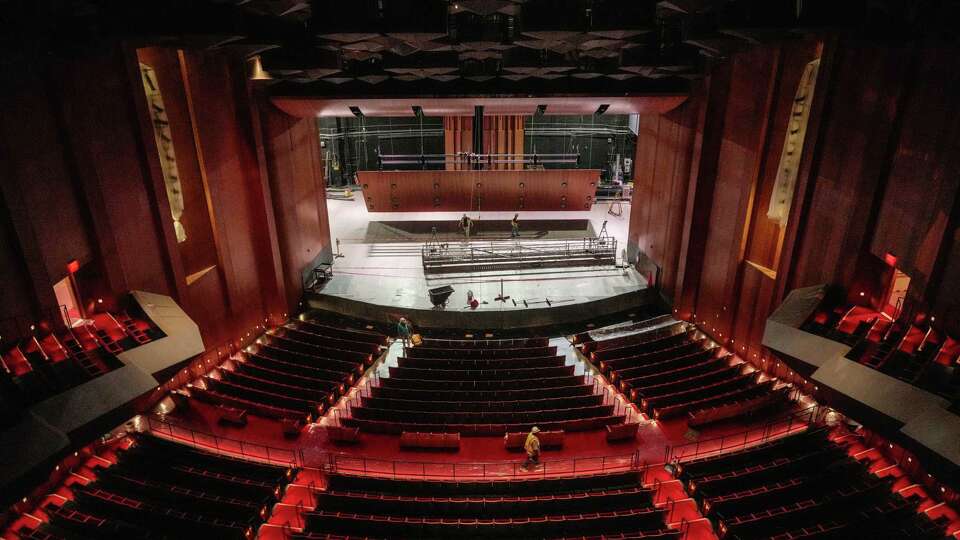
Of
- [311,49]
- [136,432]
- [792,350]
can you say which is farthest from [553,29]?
[136,432]

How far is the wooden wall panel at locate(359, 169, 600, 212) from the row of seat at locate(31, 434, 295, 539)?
1188 cm

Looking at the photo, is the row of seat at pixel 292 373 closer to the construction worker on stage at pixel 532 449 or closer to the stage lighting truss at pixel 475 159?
the construction worker on stage at pixel 532 449

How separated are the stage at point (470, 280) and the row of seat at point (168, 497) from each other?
6.55 m

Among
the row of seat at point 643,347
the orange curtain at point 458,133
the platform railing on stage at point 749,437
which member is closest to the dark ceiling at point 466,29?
the row of seat at point 643,347

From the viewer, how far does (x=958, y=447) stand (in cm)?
583

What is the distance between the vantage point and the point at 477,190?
18.9m

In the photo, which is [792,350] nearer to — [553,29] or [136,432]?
[553,29]

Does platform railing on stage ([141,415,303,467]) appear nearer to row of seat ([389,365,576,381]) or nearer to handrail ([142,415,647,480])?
handrail ([142,415,647,480])

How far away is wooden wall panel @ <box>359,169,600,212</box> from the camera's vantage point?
18.4 meters

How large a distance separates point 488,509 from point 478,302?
24.2ft

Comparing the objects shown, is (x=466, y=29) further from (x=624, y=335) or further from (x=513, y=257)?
(x=513, y=257)

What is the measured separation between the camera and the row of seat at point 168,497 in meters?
6.97

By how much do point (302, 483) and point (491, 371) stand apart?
456 cm

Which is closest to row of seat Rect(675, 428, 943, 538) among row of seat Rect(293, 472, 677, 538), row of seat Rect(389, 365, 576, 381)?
row of seat Rect(293, 472, 677, 538)
